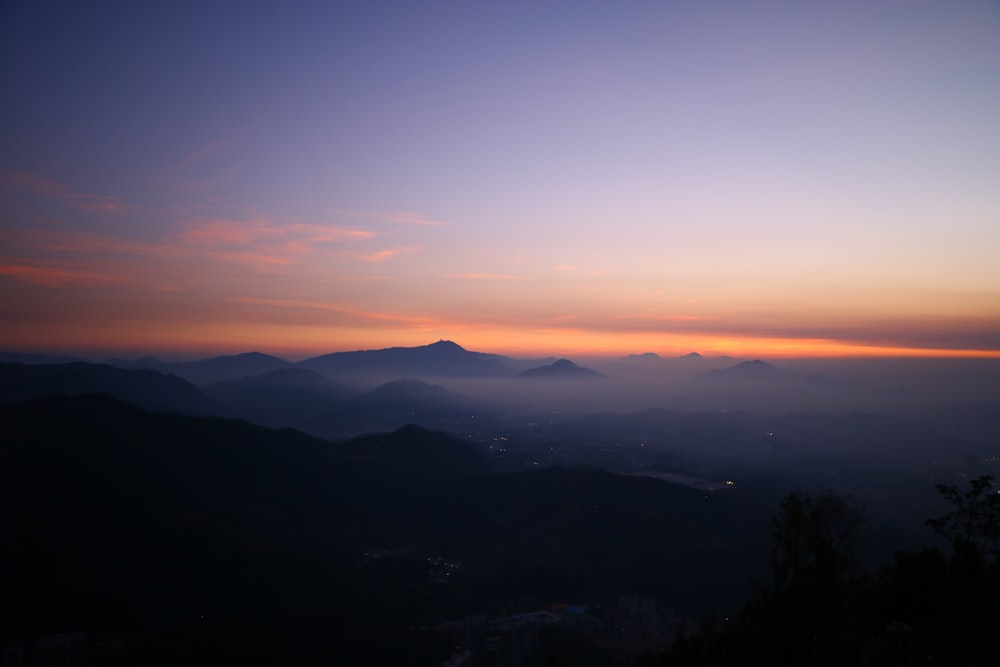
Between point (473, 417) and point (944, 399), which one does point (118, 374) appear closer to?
point (473, 417)

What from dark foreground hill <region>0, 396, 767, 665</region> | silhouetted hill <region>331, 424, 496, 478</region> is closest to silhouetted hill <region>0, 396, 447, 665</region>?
dark foreground hill <region>0, 396, 767, 665</region>

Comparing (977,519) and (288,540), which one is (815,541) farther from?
(288,540)

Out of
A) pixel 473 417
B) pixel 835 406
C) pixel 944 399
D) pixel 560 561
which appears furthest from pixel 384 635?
pixel 944 399

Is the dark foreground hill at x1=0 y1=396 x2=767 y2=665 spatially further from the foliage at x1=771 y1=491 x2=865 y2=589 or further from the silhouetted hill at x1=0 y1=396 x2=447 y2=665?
the foliage at x1=771 y1=491 x2=865 y2=589

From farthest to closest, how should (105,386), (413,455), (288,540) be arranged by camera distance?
(105,386) → (413,455) → (288,540)

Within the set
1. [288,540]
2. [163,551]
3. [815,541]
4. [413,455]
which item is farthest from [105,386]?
[815,541]

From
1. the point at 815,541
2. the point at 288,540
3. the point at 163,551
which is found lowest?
the point at 288,540

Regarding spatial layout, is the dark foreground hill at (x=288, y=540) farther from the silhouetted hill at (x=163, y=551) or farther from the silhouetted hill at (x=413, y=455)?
the silhouetted hill at (x=413, y=455)
